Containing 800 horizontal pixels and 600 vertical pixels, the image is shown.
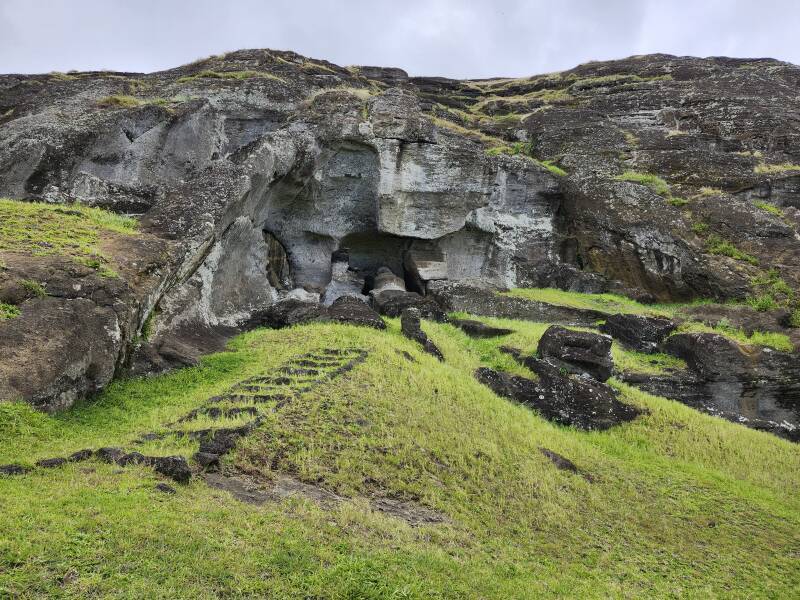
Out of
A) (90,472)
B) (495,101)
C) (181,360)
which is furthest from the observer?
(495,101)

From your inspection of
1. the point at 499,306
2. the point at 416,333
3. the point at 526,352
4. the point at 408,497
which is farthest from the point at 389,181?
the point at 408,497

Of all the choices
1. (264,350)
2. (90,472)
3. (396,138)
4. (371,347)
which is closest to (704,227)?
(396,138)

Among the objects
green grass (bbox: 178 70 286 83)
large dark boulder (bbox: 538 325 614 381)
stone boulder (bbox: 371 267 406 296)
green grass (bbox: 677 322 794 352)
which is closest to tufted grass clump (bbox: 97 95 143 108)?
green grass (bbox: 178 70 286 83)

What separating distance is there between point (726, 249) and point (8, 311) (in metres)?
25.3

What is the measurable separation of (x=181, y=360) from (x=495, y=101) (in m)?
31.2

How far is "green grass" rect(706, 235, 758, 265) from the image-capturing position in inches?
968

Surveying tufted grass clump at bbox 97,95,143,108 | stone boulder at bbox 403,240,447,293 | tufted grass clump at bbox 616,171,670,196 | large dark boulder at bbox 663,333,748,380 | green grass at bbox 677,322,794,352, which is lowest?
large dark boulder at bbox 663,333,748,380

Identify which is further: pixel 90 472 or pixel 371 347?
pixel 371 347

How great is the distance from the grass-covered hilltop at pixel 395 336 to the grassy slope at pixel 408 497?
0.17 feet

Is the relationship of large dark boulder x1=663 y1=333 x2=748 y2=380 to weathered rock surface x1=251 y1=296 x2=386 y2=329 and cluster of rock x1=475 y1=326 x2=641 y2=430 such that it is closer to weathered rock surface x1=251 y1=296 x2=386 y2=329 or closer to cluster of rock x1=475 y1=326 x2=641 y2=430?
cluster of rock x1=475 y1=326 x2=641 y2=430

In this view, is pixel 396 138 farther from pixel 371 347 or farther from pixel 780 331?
pixel 780 331

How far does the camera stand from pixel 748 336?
2047 centimetres

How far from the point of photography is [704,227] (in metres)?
25.9

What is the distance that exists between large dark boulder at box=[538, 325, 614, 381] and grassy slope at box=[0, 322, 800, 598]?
1.37 metres
